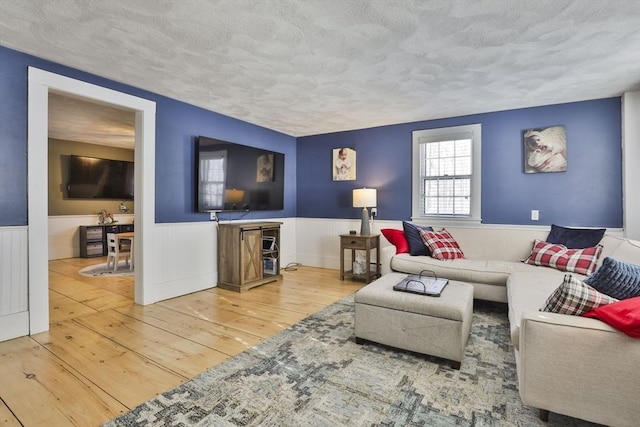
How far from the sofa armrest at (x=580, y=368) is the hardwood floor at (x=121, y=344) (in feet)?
6.05

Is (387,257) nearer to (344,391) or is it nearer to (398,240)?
(398,240)

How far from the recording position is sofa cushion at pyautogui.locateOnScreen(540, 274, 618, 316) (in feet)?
4.81

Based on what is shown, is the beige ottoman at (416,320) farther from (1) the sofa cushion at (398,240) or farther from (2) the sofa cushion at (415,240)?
(1) the sofa cushion at (398,240)

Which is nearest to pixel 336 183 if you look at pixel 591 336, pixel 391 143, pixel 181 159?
pixel 391 143

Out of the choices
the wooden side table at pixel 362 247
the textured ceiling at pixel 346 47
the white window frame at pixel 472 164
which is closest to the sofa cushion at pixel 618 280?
the textured ceiling at pixel 346 47

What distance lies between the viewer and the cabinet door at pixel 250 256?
3.91 metres

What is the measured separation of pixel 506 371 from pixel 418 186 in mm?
2915

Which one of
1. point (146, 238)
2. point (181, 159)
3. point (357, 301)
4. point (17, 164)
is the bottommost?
point (357, 301)

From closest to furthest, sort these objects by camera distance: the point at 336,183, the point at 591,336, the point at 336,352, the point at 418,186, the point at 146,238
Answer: the point at 591,336
the point at 336,352
the point at 146,238
the point at 418,186
the point at 336,183

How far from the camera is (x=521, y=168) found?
390 centimetres

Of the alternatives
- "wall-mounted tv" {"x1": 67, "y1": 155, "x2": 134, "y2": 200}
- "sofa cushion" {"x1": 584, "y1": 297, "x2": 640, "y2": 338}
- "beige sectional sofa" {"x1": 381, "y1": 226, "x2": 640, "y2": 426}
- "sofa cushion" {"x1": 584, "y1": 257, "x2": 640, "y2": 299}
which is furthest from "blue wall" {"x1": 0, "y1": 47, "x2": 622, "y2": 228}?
"wall-mounted tv" {"x1": 67, "y1": 155, "x2": 134, "y2": 200}

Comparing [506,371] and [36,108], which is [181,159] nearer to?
[36,108]

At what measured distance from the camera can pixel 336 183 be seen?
528cm

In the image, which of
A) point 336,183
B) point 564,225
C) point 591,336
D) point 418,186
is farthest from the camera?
point 336,183
